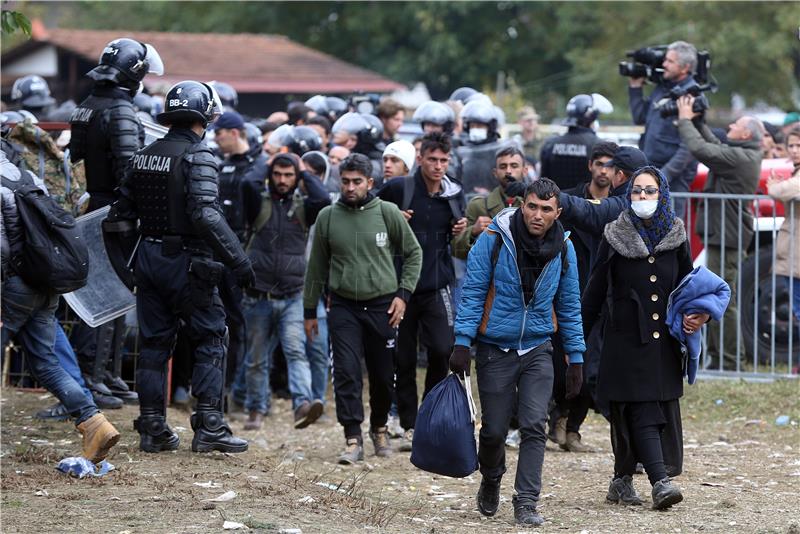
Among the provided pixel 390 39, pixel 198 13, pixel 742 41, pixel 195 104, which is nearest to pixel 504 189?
pixel 195 104

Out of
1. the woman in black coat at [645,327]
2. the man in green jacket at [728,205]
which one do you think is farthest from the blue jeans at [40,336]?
the man in green jacket at [728,205]

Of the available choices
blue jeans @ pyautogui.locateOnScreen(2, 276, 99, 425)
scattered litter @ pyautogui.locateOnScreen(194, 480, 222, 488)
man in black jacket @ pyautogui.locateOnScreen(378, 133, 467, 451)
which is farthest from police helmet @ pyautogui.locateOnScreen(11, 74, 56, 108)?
scattered litter @ pyautogui.locateOnScreen(194, 480, 222, 488)

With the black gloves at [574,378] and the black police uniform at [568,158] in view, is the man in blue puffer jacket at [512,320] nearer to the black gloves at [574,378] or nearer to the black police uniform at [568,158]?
the black gloves at [574,378]

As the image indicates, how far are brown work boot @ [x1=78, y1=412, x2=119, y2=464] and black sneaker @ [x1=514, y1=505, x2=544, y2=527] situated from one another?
2.32m

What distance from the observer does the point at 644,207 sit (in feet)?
26.9

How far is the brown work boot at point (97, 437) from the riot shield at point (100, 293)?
5.63 feet

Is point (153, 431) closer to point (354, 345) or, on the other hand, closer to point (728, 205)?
point (354, 345)

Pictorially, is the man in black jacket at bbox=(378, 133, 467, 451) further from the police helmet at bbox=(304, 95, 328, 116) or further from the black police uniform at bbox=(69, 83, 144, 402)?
the police helmet at bbox=(304, 95, 328, 116)

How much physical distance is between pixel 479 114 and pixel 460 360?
207 inches

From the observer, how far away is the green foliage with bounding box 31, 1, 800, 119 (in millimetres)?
37438

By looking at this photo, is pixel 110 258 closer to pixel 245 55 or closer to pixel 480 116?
pixel 480 116

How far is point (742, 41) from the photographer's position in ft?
120

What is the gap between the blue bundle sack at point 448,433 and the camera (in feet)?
25.7

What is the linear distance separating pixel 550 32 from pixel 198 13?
11.9m
